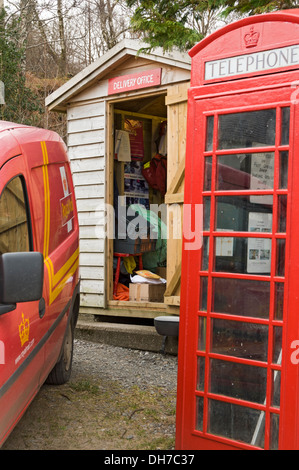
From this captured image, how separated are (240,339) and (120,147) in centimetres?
586

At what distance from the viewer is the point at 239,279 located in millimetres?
3428

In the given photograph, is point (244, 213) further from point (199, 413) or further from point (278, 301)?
point (199, 413)

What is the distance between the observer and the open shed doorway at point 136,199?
823cm

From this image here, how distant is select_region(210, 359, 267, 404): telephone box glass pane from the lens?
3.31m

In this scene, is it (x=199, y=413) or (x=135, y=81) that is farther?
(x=135, y=81)

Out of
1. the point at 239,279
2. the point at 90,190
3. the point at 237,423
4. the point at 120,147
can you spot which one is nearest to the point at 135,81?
the point at 120,147

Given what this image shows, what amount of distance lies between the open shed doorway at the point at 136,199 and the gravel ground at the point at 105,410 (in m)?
1.62

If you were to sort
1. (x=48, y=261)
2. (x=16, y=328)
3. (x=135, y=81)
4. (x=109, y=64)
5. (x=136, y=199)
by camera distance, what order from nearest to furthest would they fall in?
(x=16, y=328)
(x=48, y=261)
(x=135, y=81)
(x=109, y=64)
(x=136, y=199)

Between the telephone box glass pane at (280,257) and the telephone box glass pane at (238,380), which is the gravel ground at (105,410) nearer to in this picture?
the telephone box glass pane at (238,380)

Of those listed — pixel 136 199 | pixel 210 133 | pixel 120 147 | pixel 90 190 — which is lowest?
pixel 136 199

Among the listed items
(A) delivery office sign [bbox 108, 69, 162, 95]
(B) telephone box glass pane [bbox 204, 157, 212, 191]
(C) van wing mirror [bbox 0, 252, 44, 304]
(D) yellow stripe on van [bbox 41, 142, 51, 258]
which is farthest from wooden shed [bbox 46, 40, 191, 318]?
(C) van wing mirror [bbox 0, 252, 44, 304]

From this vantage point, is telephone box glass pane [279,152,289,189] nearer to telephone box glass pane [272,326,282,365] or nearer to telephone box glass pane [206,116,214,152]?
telephone box glass pane [206,116,214,152]

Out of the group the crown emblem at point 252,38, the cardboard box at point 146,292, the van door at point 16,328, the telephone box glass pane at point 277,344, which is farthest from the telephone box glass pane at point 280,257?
the cardboard box at point 146,292
